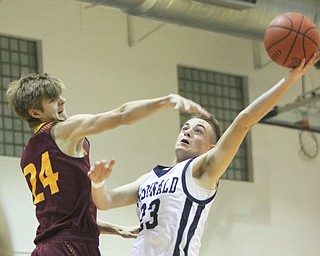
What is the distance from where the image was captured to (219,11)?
1084 cm

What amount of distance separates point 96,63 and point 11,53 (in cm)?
135

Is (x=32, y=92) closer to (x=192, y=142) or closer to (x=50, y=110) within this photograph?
(x=50, y=110)

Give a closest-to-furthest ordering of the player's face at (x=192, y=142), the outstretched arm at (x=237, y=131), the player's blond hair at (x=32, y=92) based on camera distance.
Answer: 1. the outstretched arm at (x=237, y=131)
2. the player's blond hair at (x=32, y=92)
3. the player's face at (x=192, y=142)

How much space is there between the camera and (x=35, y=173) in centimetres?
540

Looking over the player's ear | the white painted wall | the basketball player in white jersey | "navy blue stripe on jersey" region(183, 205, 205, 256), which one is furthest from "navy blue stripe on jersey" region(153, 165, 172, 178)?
the white painted wall

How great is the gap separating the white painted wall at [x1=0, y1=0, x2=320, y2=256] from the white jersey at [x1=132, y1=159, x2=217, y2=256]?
6699 millimetres

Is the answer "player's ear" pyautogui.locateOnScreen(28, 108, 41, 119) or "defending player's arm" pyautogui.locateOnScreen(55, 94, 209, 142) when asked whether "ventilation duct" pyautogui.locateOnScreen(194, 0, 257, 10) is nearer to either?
"player's ear" pyautogui.locateOnScreen(28, 108, 41, 119)

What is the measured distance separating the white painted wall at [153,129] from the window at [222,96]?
6.3 inches

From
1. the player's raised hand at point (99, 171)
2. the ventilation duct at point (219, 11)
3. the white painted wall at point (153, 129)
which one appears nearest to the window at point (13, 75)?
the white painted wall at point (153, 129)

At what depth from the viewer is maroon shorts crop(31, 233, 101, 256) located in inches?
205

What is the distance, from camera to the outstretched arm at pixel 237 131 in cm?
486

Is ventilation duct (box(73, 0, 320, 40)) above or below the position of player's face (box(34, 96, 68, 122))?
above

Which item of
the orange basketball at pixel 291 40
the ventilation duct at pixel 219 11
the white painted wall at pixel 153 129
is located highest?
the ventilation duct at pixel 219 11

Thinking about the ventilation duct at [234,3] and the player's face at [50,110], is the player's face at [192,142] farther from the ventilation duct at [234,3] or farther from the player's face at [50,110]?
the ventilation duct at [234,3]
